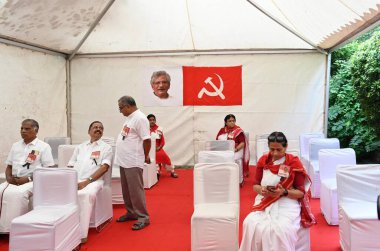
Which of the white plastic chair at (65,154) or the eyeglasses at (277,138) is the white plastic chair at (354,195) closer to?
the eyeglasses at (277,138)

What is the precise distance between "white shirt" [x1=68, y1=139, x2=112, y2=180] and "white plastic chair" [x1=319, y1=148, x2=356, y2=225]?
8.10 ft

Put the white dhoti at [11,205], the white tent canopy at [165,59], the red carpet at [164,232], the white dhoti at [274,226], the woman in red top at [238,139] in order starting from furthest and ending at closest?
the woman in red top at [238,139] < the white tent canopy at [165,59] < the white dhoti at [11,205] < the red carpet at [164,232] < the white dhoti at [274,226]

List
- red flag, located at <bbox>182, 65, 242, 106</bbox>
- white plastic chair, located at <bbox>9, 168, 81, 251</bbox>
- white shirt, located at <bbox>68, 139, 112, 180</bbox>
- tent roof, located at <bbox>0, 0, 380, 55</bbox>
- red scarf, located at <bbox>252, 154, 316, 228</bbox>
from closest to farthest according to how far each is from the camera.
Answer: red scarf, located at <bbox>252, 154, 316, 228</bbox> < white plastic chair, located at <bbox>9, 168, 81, 251</bbox> < white shirt, located at <bbox>68, 139, 112, 180</bbox> < tent roof, located at <bbox>0, 0, 380, 55</bbox> < red flag, located at <bbox>182, 65, 242, 106</bbox>

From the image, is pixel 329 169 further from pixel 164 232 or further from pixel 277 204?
pixel 164 232

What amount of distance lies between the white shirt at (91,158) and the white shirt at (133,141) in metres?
0.15

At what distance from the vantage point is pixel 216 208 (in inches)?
141

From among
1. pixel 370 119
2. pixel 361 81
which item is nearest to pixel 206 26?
pixel 361 81

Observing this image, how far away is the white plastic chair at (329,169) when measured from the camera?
14.3ft

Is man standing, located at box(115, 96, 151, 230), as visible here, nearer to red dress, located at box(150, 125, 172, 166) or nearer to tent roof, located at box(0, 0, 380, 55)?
tent roof, located at box(0, 0, 380, 55)

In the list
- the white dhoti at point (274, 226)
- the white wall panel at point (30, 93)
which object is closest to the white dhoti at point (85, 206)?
the white dhoti at point (274, 226)

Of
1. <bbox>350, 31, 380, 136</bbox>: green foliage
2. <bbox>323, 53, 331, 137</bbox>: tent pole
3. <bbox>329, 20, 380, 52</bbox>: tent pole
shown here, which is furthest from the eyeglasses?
<bbox>323, 53, 331, 137</bbox>: tent pole

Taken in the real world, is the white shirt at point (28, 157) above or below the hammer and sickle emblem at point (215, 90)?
below

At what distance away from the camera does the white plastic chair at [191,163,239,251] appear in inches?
132

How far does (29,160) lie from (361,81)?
5358 millimetres
